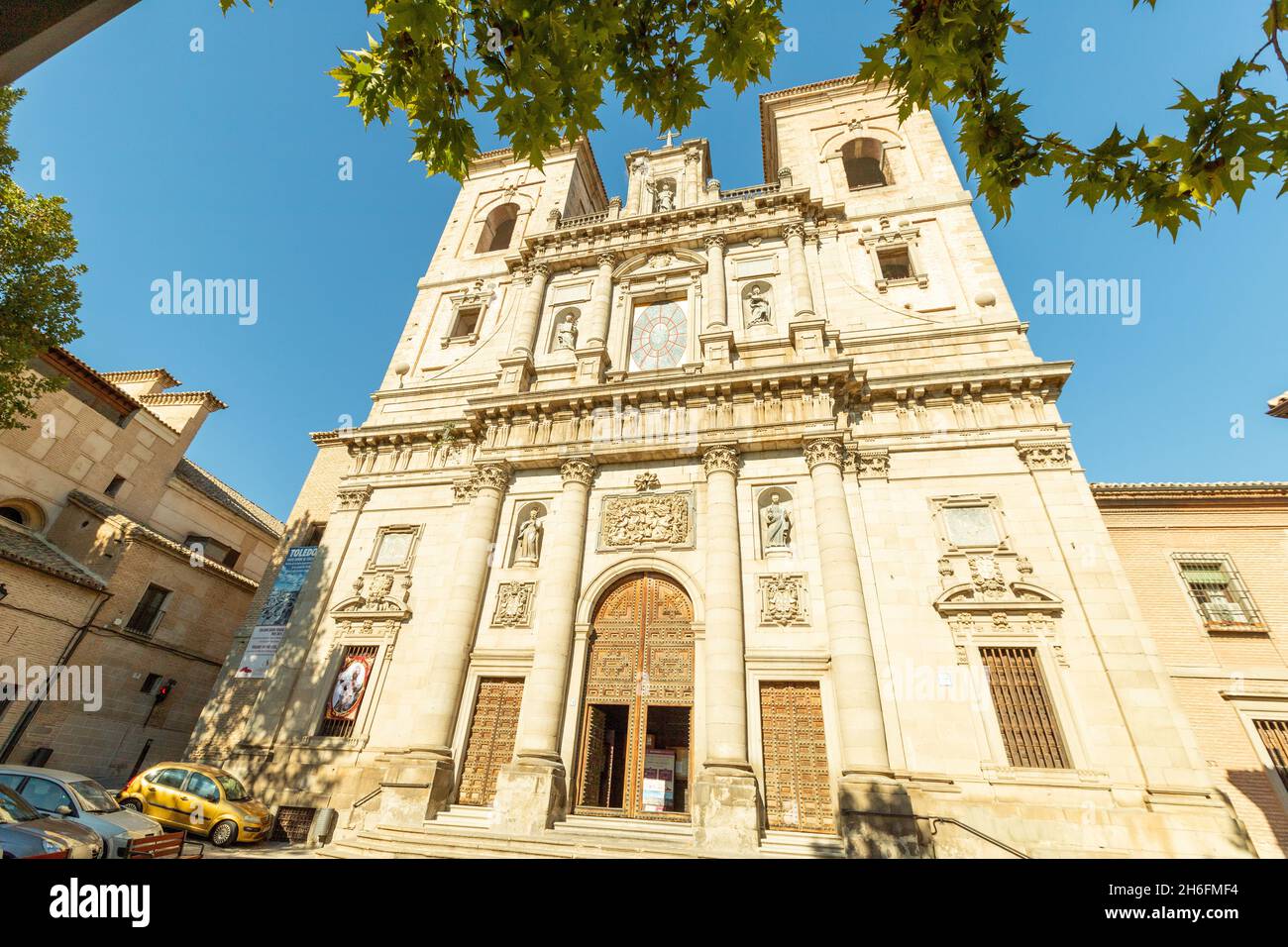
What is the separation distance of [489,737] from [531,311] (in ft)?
48.2

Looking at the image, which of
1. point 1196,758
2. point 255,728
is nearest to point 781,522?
point 1196,758

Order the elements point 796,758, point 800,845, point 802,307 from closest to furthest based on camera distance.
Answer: point 800,845, point 796,758, point 802,307

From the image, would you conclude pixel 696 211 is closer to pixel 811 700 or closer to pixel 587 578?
pixel 587 578

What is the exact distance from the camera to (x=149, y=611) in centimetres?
1966

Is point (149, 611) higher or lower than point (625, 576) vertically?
lower

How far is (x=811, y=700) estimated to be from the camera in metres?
12.9

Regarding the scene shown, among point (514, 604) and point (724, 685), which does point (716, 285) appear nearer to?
point (514, 604)

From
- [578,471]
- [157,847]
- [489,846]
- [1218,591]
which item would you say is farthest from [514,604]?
[1218,591]

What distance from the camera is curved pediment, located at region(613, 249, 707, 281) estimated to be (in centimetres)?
2089

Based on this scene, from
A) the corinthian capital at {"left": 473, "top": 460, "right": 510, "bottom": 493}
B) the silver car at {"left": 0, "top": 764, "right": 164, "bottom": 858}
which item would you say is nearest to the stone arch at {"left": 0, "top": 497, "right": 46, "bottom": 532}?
the silver car at {"left": 0, "top": 764, "right": 164, "bottom": 858}

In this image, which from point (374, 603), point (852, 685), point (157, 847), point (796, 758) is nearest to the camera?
point (157, 847)

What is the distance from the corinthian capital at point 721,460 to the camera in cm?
1546
